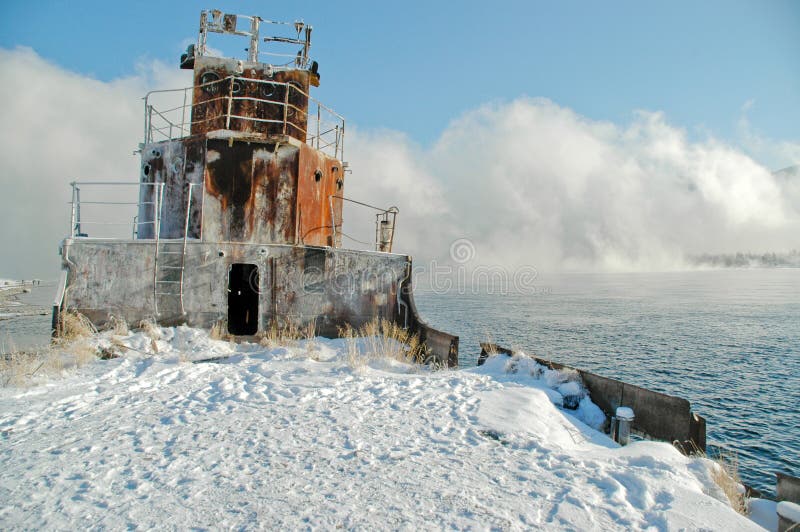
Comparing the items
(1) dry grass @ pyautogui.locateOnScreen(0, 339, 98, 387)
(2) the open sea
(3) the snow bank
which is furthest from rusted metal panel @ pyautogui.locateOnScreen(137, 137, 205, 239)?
(3) the snow bank

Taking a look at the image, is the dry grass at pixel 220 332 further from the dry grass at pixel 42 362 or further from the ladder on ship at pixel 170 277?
the dry grass at pixel 42 362

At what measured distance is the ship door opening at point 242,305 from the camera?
43.9ft

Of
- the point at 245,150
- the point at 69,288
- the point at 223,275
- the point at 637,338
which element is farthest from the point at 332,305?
the point at 637,338

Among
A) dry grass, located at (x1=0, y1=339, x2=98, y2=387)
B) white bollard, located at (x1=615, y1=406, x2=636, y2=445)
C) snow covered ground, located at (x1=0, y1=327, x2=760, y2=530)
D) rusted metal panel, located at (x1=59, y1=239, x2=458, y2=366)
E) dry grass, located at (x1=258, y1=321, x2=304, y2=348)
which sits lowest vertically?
white bollard, located at (x1=615, y1=406, x2=636, y2=445)

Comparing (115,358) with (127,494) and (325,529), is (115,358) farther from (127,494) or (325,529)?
(325,529)

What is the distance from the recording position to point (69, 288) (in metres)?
10.1

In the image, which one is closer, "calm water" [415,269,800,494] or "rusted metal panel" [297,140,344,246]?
"calm water" [415,269,800,494]

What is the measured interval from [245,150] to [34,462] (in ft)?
26.6

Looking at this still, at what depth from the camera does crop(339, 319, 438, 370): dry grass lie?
998 cm

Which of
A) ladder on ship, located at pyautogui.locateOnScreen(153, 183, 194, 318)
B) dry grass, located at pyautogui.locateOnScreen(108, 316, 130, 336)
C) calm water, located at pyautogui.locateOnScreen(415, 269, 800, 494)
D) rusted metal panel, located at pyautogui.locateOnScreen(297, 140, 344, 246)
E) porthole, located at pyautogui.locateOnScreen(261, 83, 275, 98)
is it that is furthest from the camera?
porthole, located at pyautogui.locateOnScreen(261, 83, 275, 98)

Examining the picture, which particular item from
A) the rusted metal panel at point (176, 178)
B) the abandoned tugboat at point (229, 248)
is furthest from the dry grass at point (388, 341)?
the rusted metal panel at point (176, 178)

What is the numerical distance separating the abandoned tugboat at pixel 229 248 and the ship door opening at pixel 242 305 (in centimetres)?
252

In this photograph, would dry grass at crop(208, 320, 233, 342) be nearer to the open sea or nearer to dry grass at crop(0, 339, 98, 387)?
dry grass at crop(0, 339, 98, 387)

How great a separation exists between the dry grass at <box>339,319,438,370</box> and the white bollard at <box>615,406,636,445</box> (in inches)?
148
